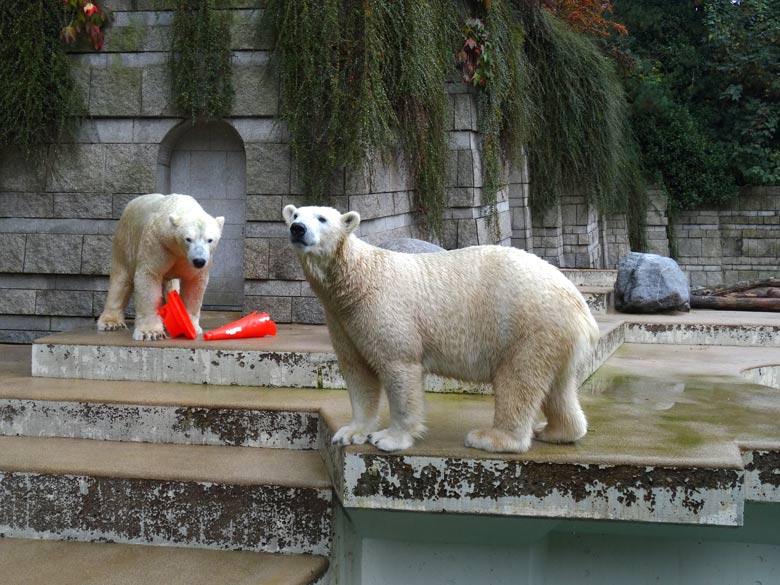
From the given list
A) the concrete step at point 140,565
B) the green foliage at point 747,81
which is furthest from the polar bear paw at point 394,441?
the green foliage at point 747,81

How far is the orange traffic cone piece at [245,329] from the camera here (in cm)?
495

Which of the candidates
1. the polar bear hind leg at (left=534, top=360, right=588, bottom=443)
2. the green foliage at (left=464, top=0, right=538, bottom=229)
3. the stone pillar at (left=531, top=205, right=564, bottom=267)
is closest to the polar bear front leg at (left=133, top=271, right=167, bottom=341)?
the polar bear hind leg at (left=534, top=360, right=588, bottom=443)

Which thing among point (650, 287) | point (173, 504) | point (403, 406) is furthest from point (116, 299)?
point (650, 287)

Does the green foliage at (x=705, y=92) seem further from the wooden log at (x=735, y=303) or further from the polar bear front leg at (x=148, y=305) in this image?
the polar bear front leg at (x=148, y=305)

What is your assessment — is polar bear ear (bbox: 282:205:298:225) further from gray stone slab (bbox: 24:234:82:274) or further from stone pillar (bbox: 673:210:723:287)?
stone pillar (bbox: 673:210:723:287)

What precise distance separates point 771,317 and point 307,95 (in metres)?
4.48

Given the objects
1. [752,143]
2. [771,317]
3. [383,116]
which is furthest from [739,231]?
[383,116]

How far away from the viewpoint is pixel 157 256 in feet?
16.1

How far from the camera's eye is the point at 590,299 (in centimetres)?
734

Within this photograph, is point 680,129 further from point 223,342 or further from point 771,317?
point 223,342

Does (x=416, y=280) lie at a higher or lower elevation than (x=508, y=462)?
higher

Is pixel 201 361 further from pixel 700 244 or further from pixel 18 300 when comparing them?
pixel 700 244

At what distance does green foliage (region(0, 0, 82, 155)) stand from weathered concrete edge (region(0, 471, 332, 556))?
321cm

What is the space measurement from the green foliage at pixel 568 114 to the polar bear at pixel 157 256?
5.65 m
